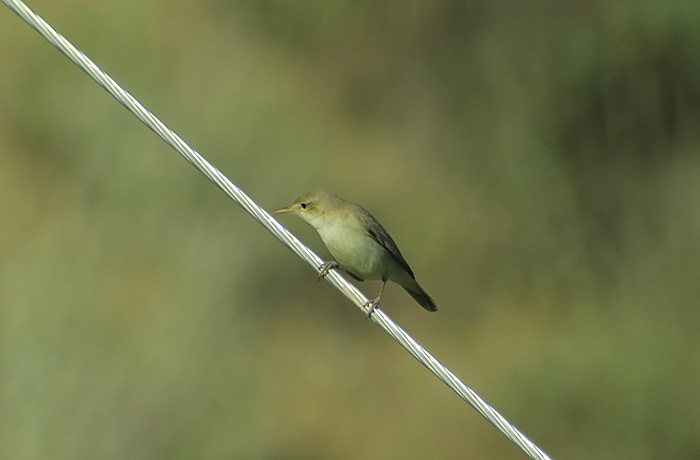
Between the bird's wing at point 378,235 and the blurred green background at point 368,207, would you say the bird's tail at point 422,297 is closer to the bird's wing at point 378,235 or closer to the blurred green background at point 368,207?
the bird's wing at point 378,235

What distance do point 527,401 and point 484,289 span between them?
9.31 ft


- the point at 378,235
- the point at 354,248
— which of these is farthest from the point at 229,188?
the point at 378,235

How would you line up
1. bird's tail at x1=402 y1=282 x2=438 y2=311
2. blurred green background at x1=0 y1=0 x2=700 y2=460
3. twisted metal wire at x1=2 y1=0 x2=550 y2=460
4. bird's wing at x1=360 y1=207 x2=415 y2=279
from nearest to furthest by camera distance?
twisted metal wire at x1=2 y1=0 x2=550 y2=460, bird's wing at x1=360 y1=207 x2=415 y2=279, bird's tail at x1=402 y1=282 x2=438 y2=311, blurred green background at x1=0 y1=0 x2=700 y2=460

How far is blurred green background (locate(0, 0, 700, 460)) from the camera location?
745cm

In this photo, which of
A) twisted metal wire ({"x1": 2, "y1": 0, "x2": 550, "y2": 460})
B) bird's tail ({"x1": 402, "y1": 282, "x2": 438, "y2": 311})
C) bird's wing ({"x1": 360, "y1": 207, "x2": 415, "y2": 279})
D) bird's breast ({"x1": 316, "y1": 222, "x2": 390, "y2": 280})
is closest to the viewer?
twisted metal wire ({"x1": 2, "y1": 0, "x2": 550, "y2": 460})

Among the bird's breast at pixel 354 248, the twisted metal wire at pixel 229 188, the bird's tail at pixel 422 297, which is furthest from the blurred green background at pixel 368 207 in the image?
the twisted metal wire at pixel 229 188

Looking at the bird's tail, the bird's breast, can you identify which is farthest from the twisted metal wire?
the bird's tail

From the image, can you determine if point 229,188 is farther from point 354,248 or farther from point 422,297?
point 422,297

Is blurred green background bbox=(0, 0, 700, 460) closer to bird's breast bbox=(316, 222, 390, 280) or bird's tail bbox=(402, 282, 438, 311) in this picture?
bird's tail bbox=(402, 282, 438, 311)

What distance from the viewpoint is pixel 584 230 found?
8898 millimetres

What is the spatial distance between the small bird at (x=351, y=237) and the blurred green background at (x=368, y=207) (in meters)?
3.28

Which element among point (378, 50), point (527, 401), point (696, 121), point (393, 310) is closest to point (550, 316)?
point (527, 401)

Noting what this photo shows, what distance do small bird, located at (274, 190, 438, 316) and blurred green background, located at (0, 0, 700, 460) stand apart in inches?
129

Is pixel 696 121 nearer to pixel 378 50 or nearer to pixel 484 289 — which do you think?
pixel 484 289
